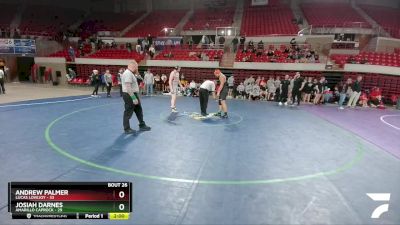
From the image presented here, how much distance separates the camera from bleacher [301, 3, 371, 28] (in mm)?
23719

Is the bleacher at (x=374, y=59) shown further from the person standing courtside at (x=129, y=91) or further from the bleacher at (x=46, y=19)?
the bleacher at (x=46, y=19)

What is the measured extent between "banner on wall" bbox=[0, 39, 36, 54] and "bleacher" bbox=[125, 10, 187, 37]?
852 centimetres

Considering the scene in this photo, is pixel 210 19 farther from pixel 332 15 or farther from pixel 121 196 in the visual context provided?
pixel 121 196

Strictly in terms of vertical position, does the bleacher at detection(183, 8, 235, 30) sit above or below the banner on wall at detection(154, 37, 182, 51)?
above

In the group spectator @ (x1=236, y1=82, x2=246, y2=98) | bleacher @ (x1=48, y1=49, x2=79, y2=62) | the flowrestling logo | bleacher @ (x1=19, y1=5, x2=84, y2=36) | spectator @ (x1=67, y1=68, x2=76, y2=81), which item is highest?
bleacher @ (x1=19, y1=5, x2=84, y2=36)

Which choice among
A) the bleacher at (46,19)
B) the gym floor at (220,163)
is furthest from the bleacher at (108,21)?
the gym floor at (220,163)

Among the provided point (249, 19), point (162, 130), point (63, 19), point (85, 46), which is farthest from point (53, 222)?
point (63, 19)

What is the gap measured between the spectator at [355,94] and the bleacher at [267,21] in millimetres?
10756

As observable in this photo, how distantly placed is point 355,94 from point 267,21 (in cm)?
1505

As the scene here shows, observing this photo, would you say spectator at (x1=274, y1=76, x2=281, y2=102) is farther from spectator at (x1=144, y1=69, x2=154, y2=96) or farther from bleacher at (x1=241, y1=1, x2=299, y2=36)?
bleacher at (x1=241, y1=1, x2=299, y2=36)

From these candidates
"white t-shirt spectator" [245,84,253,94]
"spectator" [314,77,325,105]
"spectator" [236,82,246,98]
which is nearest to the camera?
"spectator" [314,77,325,105]

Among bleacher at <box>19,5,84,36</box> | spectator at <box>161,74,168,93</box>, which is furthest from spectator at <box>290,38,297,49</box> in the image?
bleacher at <box>19,5,84,36</box>

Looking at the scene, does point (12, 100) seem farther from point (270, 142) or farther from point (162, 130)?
point (270, 142)

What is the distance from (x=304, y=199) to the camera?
4637 millimetres
